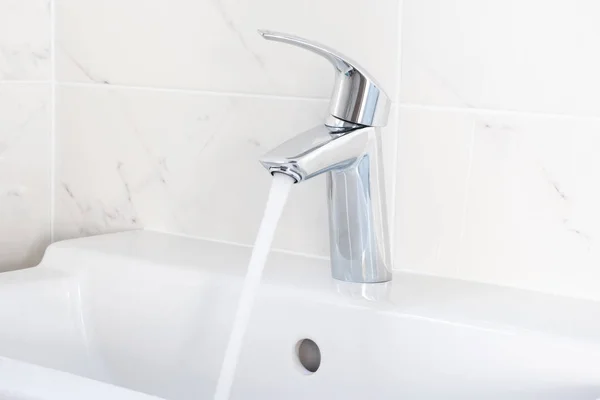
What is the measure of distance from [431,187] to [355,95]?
14cm

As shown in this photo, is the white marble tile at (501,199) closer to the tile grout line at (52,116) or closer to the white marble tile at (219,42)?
the white marble tile at (219,42)

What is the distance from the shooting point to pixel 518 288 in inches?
31.0

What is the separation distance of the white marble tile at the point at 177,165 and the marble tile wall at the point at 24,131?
0.02 m

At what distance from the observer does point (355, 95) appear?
2.39ft

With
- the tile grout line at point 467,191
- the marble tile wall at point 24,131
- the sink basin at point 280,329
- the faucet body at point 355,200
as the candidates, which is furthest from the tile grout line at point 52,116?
the tile grout line at point 467,191

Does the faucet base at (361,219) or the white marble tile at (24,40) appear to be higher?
the white marble tile at (24,40)

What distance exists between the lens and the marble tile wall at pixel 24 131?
976mm

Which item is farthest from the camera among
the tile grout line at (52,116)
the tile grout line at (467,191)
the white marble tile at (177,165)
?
the tile grout line at (52,116)

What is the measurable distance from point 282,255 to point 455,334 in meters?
0.26

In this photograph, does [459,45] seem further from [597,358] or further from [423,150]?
[597,358]

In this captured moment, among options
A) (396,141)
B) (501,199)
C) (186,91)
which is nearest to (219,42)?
(186,91)

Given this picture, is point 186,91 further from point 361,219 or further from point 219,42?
point 361,219

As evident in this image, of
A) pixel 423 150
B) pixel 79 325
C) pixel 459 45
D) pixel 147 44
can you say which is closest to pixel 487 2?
pixel 459 45

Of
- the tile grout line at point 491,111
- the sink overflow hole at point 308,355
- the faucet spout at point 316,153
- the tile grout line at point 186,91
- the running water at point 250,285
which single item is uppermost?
the tile grout line at point 491,111
